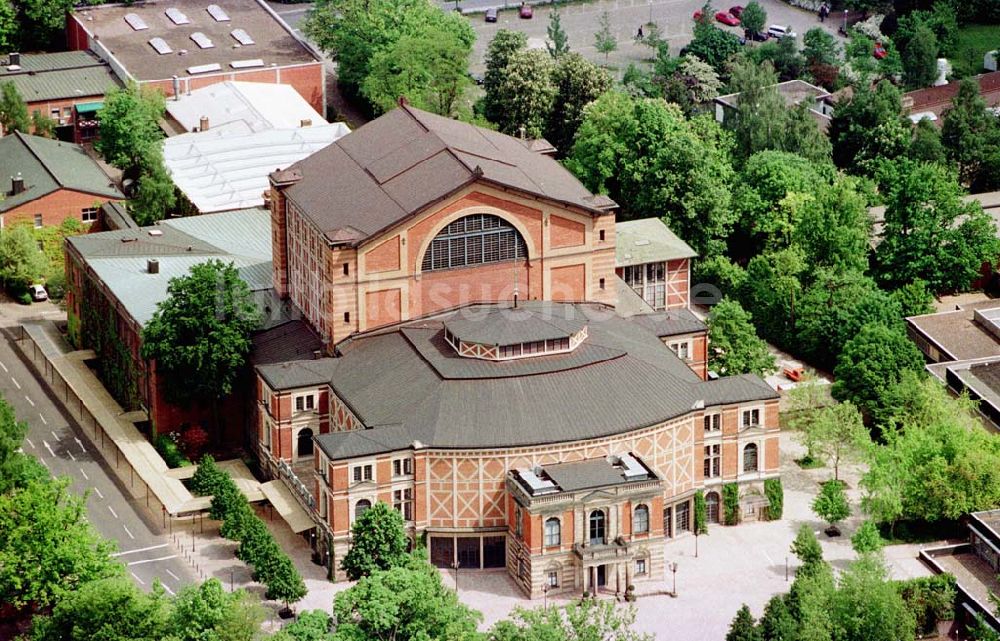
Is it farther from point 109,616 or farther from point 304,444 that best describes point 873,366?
point 109,616

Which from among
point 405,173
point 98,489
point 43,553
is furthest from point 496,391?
point 43,553

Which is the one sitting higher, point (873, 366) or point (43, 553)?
point (873, 366)

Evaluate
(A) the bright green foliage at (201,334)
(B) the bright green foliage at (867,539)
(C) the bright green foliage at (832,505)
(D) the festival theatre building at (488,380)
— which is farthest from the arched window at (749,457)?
(A) the bright green foliage at (201,334)

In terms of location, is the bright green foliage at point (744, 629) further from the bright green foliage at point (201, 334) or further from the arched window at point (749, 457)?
the bright green foliage at point (201, 334)

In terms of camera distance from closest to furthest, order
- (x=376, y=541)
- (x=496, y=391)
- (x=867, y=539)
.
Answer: (x=376, y=541) → (x=867, y=539) → (x=496, y=391)

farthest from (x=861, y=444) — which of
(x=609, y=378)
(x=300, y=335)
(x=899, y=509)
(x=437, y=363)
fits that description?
(x=300, y=335)
